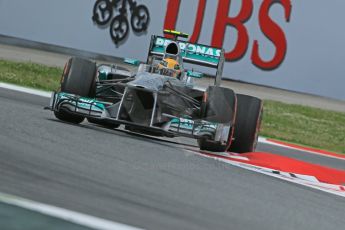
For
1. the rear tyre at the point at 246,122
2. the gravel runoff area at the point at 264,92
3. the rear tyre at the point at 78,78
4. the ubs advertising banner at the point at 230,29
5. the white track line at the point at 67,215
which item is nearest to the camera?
the white track line at the point at 67,215

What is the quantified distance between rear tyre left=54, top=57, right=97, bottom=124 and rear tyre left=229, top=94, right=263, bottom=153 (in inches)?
61.7

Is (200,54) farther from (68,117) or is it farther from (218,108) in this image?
(68,117)

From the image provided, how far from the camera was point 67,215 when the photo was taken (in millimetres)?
4168

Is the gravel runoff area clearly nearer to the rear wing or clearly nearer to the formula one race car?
the rear wing

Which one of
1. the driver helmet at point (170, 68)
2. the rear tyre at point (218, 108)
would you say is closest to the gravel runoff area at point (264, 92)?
the driver helmet at point (170, 68)

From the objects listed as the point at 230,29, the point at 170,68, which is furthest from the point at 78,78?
the point at 230,29

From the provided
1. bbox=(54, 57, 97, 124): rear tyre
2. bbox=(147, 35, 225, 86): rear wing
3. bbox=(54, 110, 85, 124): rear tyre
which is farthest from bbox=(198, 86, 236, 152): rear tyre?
bbox=(54, 110, 85, 124): rear tyre

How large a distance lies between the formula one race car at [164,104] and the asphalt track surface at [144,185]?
0.42 m

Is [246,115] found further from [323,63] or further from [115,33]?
[115,33]

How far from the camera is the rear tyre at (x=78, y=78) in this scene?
9.33 m

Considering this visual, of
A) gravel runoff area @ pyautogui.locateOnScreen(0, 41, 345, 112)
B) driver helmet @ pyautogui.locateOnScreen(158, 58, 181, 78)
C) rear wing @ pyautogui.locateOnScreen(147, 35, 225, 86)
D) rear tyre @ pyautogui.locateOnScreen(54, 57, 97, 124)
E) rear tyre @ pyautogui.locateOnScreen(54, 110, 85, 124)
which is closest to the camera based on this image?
rear tyre @ pyautogui.locateOnScreen(54, 57, 97, 124)

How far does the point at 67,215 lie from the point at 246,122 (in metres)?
5.46

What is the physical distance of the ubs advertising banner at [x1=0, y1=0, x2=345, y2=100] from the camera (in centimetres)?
1936

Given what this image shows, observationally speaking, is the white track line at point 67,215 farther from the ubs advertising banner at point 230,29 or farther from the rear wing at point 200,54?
the ubs advertising banner at point 230,29
